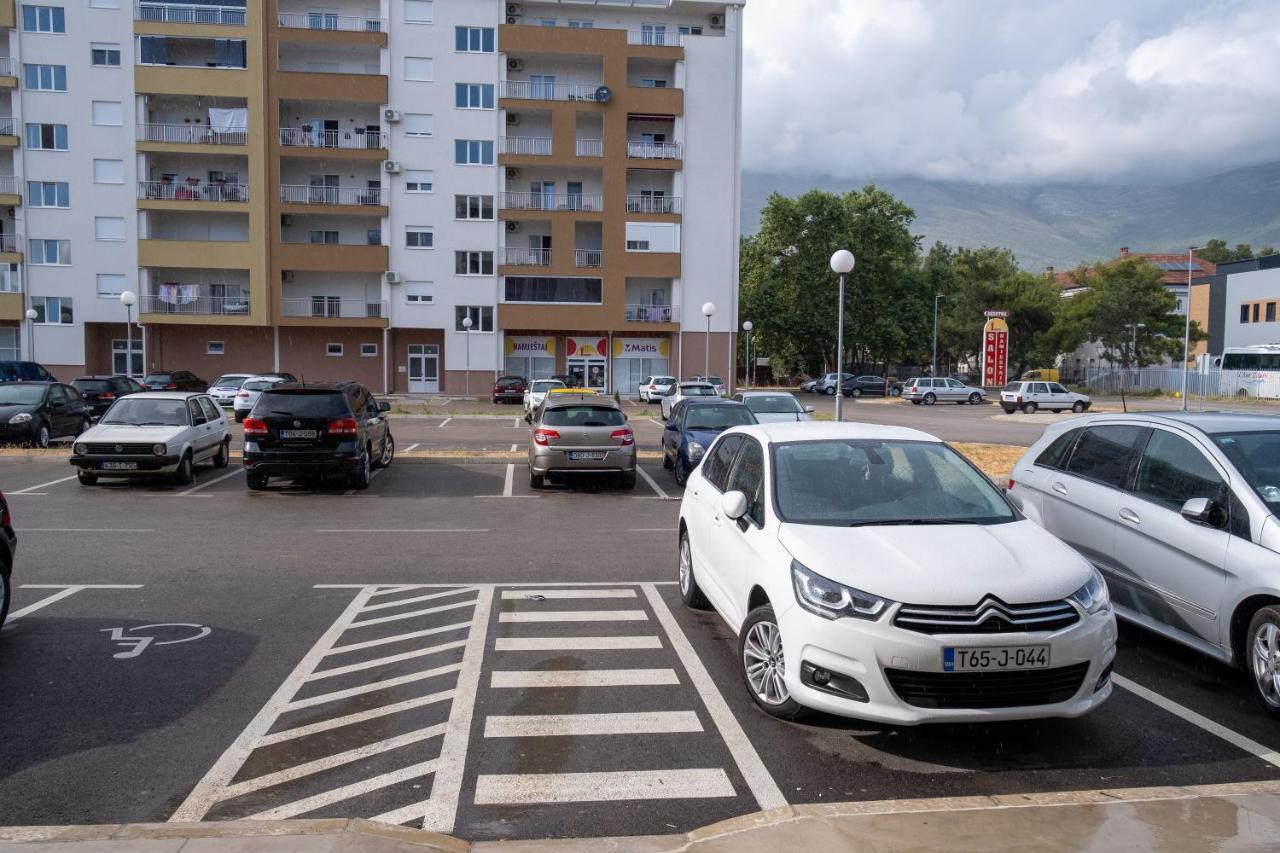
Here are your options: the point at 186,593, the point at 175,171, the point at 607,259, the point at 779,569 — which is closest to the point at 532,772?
the point at 779,569

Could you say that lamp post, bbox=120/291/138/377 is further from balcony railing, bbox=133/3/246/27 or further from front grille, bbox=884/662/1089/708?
front grille, bbox=884/662/1089/708

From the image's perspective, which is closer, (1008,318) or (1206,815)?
(1206,815)

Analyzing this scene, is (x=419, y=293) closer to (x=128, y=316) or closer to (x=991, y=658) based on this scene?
(x=128, y=316)

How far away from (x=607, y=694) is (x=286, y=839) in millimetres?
2342

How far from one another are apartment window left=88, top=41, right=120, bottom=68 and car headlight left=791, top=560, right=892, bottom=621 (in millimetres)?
57160

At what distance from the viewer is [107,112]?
168ft

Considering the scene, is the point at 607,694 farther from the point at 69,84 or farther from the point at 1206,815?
the point at 69,84

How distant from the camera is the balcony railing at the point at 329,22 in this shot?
52.8 metres

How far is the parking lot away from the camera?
15.0 ft

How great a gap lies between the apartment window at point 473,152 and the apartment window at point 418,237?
4205mm

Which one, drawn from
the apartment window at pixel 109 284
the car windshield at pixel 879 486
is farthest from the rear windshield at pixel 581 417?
the apartment window at pixel 109 284

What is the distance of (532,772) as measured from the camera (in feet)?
15.8

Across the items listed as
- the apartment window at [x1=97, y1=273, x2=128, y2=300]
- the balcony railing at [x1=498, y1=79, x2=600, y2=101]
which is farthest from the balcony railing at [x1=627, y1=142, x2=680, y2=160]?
the apartment window at [x1=97, y1=273, x2=128, y2=300]

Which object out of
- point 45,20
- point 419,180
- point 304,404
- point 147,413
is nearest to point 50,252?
point 45,20
